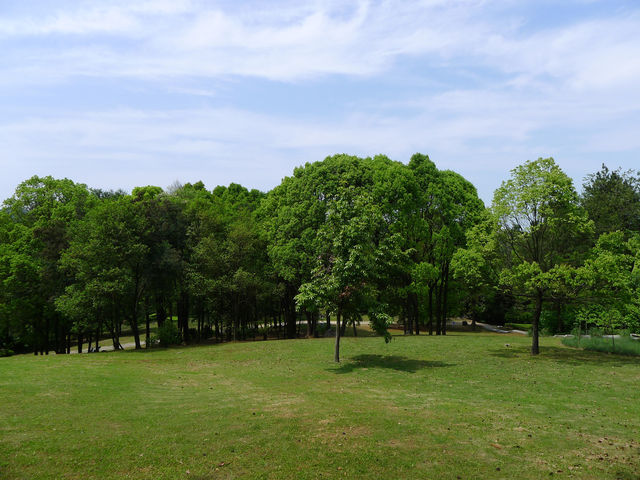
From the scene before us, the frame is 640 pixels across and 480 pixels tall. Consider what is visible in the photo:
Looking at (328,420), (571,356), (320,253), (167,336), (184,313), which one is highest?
(320,253)

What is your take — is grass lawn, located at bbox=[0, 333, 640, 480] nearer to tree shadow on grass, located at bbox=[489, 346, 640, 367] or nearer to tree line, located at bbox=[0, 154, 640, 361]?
tree shadow on grass, located at bbox=[489, 346, 640, 367]

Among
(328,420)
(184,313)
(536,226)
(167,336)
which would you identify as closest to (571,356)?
(536,226)

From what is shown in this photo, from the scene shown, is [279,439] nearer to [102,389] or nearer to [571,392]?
[102,389]

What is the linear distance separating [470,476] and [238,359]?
2400 cm

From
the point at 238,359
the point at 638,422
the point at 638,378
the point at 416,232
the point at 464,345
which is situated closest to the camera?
the point at 638,422

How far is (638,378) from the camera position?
2272 centimetres

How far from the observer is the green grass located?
3120 centimetres

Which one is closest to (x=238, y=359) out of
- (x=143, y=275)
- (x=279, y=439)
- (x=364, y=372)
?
(x=364, y=372)

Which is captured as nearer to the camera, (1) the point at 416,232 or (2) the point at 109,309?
(2) the point at 109,309

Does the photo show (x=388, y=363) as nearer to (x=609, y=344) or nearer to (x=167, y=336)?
(x=609, y=344)

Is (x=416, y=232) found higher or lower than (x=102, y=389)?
higher

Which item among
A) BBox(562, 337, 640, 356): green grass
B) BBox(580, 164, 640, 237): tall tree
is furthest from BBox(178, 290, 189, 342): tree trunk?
BBox(580, 164, 640, 237): tall tree

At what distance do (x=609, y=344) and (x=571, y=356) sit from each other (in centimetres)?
491

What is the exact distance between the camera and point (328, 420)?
15.0 m
